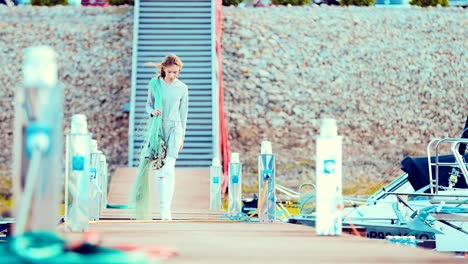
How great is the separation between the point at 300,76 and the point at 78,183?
28796mm

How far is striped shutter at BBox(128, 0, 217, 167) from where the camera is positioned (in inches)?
1092

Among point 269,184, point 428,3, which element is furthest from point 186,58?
point 269,184

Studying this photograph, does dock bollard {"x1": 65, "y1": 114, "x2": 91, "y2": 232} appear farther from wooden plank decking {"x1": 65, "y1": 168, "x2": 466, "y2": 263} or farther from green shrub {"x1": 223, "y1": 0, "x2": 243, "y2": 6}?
green shrub {"x1": 223, "y1": 0, "x2": 243, "y2": 6}

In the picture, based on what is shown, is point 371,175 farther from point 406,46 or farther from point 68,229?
point 68,229

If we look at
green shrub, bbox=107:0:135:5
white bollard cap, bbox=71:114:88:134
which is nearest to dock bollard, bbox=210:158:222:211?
white bollard cap, bbox=71:114:88:134

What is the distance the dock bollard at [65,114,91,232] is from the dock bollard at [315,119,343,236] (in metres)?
1.12

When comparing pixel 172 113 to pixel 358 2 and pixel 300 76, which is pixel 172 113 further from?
pixel 358 2

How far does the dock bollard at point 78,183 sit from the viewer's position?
235 inches

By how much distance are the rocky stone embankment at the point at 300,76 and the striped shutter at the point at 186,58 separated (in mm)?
2860

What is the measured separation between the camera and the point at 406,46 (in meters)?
36.2

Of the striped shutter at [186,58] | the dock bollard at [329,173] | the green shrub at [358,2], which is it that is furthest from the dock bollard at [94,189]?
the green shrub at [358,2]

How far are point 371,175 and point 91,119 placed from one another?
734 centimetres

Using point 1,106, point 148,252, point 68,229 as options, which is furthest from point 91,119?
point 148,252

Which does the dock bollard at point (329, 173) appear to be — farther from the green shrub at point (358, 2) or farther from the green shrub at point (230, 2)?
the green shrub at point (358, 2)
